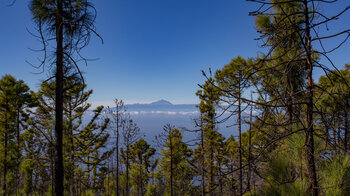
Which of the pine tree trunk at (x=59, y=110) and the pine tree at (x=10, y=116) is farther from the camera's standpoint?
the pine tree at (x=10, y=116)

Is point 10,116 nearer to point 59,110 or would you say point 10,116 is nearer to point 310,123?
point 59,110

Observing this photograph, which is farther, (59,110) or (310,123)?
(59,110)

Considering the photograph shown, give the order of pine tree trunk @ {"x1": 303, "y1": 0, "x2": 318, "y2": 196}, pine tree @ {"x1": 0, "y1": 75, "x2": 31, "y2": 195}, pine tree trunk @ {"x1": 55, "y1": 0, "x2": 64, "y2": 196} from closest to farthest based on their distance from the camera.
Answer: pine tree trunk @ {"x1": 303, "y1": 0, "x2": 318, "y2": 196}, pine tree trunk @ {"x1": 55, "y1": 0, "x2": 64, "y2": 196}, pine tree @ {"x1": 0, "y1": 75, "x2": 31, "y2": 195}

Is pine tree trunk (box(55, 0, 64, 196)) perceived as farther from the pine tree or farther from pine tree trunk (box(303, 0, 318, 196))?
the pine tree

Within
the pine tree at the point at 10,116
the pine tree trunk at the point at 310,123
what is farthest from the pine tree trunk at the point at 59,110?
the pine tree at the point at 10,116

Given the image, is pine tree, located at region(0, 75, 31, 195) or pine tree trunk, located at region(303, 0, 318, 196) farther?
pine tree, located at region(0, 75, 31, 195)

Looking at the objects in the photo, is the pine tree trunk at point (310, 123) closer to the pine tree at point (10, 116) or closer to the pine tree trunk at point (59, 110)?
the pine tree trunk at point (59, 110)

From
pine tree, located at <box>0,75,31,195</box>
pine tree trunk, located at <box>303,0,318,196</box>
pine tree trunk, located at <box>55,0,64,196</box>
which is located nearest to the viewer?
pine tree trunk, located at <box>303,0,318,196</box>

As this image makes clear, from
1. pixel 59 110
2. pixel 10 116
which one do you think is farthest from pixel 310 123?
pixel 10 116

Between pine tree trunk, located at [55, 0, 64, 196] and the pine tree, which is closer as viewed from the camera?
pine tree trunk, located at [55, 0, 64, 196]

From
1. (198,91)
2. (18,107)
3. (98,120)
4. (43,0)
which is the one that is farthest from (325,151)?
(98,120)

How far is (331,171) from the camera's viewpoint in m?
1.39

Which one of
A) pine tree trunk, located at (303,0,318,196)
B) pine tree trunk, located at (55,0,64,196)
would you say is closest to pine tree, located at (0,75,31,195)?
pine tree trunk, located at (55,0,64,196)

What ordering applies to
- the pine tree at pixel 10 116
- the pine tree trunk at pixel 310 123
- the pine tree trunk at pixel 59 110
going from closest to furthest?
the pine tree trunk at pixel 310 123
the pine tree trunk at pixel 59 110
the pine tree at pixel 10 116
